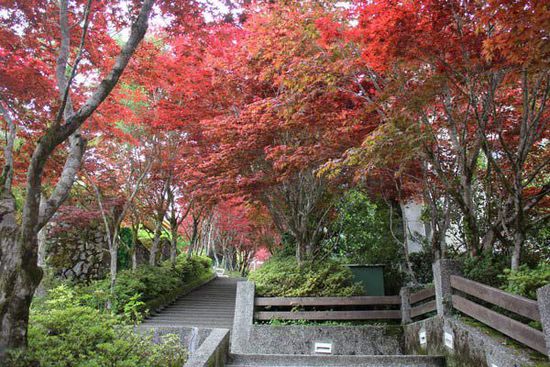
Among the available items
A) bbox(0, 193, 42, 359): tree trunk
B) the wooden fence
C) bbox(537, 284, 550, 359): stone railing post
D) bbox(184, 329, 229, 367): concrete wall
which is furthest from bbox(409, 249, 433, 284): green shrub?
bbox(0, 193, 42, 359): tree trunk

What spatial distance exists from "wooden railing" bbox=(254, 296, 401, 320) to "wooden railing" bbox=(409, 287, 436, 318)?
0.39 metres

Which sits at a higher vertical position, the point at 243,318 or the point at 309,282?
the point at 309,282

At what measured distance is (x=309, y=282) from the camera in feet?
27.5

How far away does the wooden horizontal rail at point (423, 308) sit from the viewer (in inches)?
251

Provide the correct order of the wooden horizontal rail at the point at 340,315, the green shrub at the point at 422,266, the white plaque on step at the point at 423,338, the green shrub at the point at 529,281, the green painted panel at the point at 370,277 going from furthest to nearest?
the green shrub at the point at 422,266 → the green painted panel at the point at 370,277 → the wooden horizontal rail at the point at 340,315 → the white plaque on step at the point at 423,338 → the green shrub at the point at 529,281

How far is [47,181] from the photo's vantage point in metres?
11.1

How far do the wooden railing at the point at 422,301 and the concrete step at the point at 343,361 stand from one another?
1173mm

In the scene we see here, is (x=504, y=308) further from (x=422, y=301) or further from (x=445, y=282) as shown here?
(x=422, y=301)

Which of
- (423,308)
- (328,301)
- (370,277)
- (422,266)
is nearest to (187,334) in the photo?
(328,301)

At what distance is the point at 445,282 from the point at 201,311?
28.8ft

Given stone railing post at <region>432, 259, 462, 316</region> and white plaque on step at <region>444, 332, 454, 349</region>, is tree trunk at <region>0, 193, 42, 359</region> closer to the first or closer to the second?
white plaque on step at <region>444, 332, 454, 349</region>

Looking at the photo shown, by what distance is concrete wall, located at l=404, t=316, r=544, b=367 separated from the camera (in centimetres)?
375

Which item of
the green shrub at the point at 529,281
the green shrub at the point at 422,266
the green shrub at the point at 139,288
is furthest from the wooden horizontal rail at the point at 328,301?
the green shrub at the point at 529,281

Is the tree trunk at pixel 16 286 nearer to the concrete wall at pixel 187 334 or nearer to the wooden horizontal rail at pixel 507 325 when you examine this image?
the concrete wall at pixel 187 334
